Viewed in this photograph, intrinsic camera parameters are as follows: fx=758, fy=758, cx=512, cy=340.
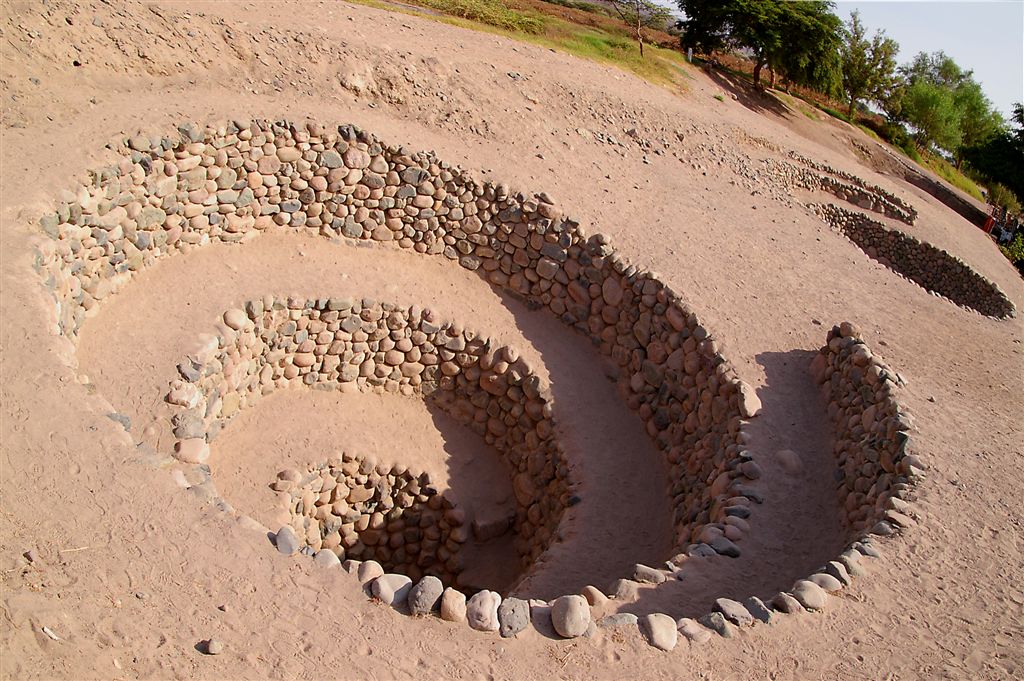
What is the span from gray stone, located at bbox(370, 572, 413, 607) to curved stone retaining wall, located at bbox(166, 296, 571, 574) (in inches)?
156

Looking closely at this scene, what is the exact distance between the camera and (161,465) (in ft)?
18.2

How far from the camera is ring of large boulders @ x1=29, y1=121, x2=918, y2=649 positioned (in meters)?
7.39

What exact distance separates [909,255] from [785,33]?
12.1 m

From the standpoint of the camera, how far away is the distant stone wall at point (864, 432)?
264 inches

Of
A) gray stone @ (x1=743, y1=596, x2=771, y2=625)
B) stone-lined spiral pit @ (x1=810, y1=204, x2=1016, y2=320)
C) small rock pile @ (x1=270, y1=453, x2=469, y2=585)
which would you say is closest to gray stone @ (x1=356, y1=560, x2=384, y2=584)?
gray stone @ (x1=743, y1=596, x2=771, y2=625)

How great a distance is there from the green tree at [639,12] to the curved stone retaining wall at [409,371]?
720 inches

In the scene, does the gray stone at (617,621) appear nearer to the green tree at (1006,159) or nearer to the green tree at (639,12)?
the green tree at (639,12)

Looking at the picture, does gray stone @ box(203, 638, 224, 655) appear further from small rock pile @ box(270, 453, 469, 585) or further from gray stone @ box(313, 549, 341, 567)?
small rock pile @ box(270, 453, 469, 585)

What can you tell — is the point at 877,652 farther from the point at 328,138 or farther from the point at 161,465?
the point at 328,138

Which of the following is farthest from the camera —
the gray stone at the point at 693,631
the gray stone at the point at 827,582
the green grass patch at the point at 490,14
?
the green grass patch at the point at 490,14

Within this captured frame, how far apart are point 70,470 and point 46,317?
182cm

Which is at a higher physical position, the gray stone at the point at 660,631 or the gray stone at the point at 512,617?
the gray stone at the point at 660,631

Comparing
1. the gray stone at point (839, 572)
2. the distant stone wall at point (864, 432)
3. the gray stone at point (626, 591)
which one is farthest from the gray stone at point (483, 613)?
the distant stone wall at point (864, 432)

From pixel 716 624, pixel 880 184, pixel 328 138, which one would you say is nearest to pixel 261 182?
pixel 328 138
